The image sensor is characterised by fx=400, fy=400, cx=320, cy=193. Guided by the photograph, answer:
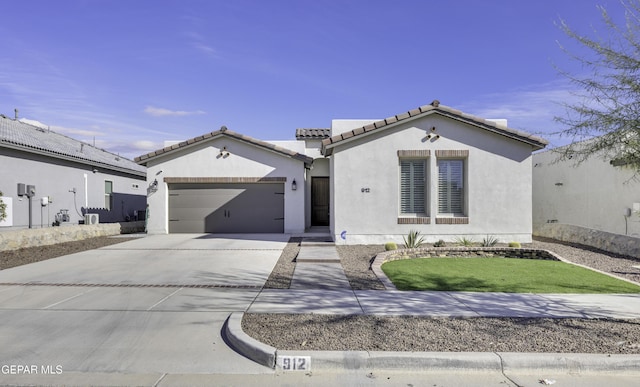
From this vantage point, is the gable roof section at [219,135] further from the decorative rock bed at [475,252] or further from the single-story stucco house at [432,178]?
the decorative rock bed at [475,252]

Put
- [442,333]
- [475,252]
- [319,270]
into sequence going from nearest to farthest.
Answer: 1. [442,333]
2. [319,270]
3. [475,252]

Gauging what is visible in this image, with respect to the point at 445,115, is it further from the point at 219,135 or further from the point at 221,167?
the point at 221,167

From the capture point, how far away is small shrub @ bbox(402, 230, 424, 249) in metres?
12.1

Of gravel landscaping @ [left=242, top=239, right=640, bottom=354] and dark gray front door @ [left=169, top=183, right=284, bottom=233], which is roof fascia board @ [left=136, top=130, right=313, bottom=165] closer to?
dark gray front door @ [left=169, top=183, right=284, bottom=233]

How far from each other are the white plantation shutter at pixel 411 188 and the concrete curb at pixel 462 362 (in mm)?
9176

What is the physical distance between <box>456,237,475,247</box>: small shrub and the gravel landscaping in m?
6.83

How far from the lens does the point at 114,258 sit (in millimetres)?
10914

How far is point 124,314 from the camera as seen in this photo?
5902 mm

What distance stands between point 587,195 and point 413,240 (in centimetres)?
902

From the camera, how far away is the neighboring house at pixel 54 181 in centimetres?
1527

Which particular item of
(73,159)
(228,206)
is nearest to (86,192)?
(73,159)

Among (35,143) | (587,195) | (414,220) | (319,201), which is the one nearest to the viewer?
(414,220)

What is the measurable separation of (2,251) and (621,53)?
15249 millimetres

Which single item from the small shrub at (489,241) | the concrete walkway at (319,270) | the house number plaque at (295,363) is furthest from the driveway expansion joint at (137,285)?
the small shrub at (489,241)
